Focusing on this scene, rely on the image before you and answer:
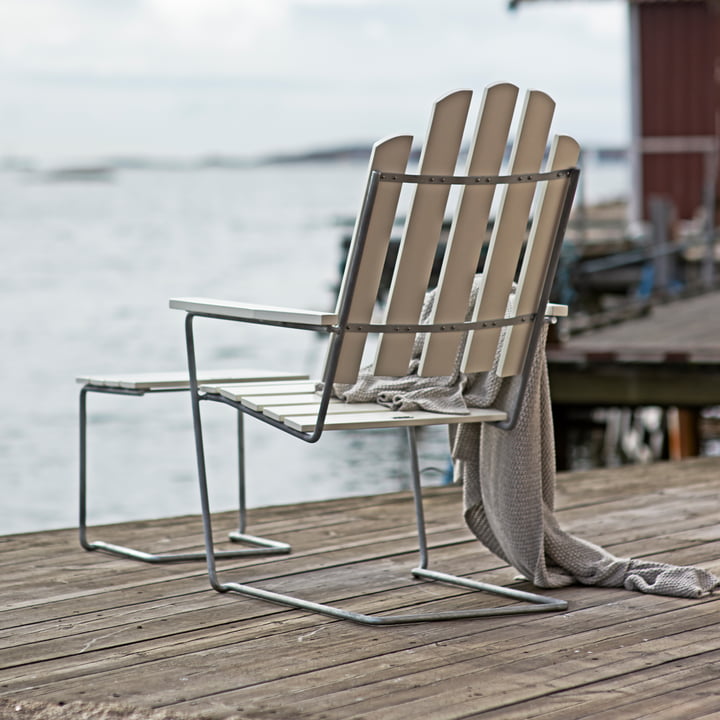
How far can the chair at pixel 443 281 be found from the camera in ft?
7.89

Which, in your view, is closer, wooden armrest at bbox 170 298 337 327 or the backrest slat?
wooden armrest at bbox 170 298 337 327

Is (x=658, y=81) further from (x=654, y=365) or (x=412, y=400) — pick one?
(x=412, y=400)

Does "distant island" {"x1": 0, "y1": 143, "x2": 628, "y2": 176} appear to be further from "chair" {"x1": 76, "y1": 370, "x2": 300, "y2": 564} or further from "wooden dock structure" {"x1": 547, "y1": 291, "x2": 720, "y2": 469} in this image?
"chair" {"x1": 76, "y1": 370, "x2": 300, "y2": 564}

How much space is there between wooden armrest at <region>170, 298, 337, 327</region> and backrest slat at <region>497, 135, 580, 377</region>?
42 centimetres

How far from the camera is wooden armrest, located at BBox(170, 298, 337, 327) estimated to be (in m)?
2.36

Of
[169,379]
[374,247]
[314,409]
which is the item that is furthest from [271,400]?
[169,379]

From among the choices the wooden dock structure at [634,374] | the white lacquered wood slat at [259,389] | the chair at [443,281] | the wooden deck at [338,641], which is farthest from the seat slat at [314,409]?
the wooden dock structure at [634,374]

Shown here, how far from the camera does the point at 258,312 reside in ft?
8.04

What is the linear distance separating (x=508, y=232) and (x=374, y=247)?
30 centimetres

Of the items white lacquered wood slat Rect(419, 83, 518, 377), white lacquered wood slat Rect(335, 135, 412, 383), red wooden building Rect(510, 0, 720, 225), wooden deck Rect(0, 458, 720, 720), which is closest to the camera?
wooden deck Rect(0, 458, 720, 720)

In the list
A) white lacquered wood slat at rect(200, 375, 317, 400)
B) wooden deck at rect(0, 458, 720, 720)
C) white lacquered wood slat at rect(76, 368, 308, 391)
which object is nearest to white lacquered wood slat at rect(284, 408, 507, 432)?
white lacquered wood slat at rect(200, 375, 317, 400)

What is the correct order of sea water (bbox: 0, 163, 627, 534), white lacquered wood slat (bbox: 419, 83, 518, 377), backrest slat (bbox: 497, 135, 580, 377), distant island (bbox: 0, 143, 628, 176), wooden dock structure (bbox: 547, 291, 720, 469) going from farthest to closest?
distant island (bbox: 0, 143, 628, 176) < sea water (bbox: 0, 163, 627, 534) < wooden dock structure (bbox: 547, 291, 720, 469) < backrest slat (bbox: 497, 135, 580, 377) < white lacquered wood slat (bbox: 419, 83, 518, 377)

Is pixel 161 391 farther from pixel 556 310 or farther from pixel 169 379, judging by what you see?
pixel 556 310

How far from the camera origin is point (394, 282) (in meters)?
2.48
